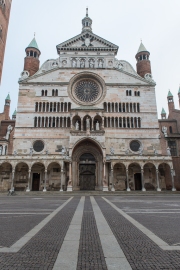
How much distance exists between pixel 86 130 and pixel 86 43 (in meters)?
18.5

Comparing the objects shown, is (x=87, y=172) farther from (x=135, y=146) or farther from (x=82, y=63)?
(x=82, y=63)

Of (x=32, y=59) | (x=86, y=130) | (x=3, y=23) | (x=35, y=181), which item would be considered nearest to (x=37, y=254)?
(x=86, y=130)

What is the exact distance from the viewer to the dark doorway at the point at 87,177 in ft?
110

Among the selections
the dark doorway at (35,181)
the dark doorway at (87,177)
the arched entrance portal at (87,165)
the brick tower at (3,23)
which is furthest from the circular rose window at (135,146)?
the brick tower at (3,23)

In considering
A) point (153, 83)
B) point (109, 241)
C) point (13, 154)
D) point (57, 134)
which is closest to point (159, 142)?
point (153, 83)

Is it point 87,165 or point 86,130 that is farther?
point 87,165

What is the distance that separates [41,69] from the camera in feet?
129

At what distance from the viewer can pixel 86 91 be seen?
124 ft

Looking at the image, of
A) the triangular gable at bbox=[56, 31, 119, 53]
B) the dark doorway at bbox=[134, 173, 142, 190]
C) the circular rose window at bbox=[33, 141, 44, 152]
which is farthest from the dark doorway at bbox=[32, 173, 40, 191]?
the triangular gable at bbox=[56, 31, 119, 53]

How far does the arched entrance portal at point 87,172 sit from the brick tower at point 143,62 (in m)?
20.0

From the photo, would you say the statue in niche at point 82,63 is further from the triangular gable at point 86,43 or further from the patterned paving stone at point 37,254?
the patterned paving stone at point 37,254

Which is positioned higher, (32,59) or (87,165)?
(32,59)

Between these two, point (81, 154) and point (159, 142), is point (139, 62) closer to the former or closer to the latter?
point (159, 142)

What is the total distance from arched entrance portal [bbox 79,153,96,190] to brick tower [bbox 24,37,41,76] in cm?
1967
